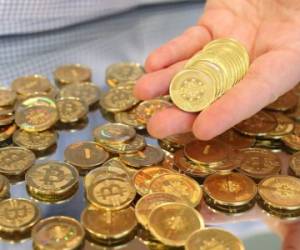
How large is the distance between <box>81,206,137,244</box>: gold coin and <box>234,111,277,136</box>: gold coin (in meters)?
0.27

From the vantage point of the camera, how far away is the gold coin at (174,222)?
768mm

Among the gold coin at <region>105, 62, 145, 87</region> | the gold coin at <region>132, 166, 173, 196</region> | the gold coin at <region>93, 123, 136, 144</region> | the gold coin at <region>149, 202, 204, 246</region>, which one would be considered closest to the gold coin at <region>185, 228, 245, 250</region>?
the gold coin at <region>149, 202, 204, 246</region>

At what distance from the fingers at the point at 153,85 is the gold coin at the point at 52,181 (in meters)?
0.17

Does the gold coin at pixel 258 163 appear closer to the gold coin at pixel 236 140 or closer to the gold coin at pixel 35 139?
the gold coin at pixel 236 140

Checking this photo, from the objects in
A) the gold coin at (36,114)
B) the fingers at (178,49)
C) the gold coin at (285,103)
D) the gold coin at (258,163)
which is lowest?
the gold coin at (258,163)

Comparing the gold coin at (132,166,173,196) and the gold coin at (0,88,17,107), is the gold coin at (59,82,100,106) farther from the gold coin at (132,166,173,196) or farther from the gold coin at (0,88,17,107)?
the gold coin at (132,166,173,196)

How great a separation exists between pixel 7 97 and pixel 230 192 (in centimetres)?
43

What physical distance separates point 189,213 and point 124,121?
0.26 m

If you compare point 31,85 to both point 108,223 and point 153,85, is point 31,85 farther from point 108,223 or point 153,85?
point 108,223

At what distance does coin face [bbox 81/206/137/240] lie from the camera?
780 mm

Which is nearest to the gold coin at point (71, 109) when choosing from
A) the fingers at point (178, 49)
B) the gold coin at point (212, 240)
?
the fingers at point (178, 49)

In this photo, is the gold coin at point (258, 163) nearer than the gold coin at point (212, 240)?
No

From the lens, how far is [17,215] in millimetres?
806

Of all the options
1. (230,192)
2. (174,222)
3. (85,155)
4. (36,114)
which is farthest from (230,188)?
(36,114)
